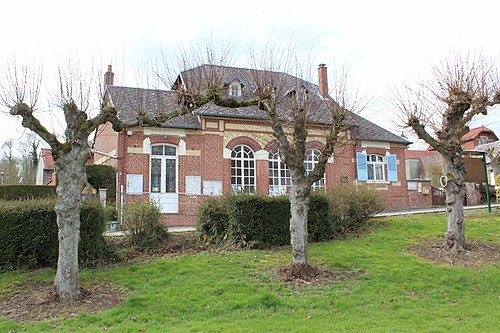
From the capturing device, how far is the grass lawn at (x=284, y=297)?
Result: 5.55 m

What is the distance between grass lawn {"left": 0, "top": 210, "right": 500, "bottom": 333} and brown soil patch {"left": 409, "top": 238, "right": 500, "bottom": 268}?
392mm

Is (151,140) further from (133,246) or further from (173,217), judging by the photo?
(133,246)

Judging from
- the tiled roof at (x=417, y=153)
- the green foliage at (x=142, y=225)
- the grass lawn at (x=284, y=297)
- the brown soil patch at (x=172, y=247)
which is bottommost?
the grass lawn at (x=284, y=297)

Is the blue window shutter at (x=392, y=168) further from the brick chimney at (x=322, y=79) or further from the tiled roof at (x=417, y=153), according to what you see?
the tiled roof at (x=417, y=153)

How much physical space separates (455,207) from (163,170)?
11.6 m

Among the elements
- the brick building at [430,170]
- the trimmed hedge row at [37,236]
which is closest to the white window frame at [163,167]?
the trimmed hedge row at [37,236]

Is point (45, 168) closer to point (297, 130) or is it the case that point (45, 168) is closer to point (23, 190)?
point (23, 190)

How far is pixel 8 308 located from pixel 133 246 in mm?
4027

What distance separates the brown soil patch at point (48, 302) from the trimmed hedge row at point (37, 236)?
124 centimetres

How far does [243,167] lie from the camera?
18781 millimetres

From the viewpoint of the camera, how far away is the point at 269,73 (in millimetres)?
9305

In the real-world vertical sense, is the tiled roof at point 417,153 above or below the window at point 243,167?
above

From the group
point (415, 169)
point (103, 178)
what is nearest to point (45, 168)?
point (103, 178)

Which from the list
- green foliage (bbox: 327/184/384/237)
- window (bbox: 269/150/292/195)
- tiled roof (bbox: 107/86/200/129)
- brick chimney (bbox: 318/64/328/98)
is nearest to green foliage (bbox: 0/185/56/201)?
tiled roof (bbox: 107/86/200/129)
